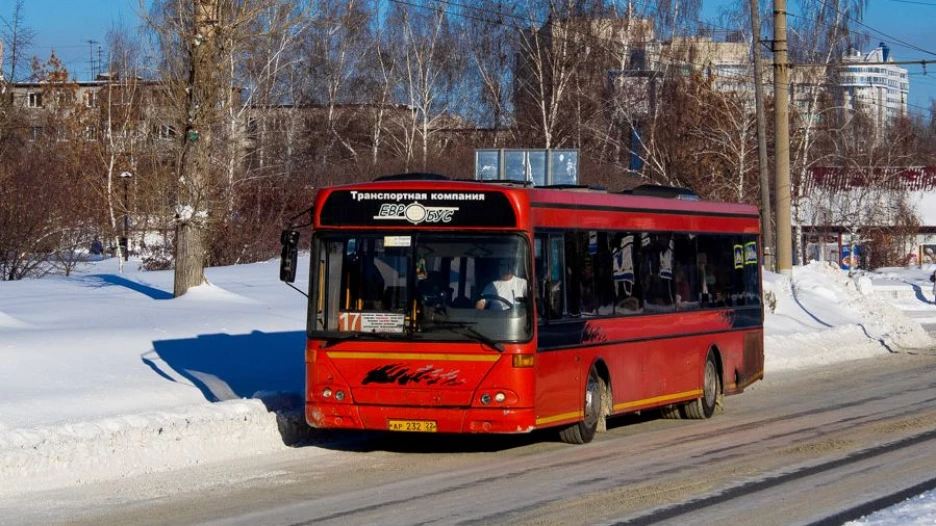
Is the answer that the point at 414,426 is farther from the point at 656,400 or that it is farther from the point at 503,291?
the point at 656,400

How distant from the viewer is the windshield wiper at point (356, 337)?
1327cm

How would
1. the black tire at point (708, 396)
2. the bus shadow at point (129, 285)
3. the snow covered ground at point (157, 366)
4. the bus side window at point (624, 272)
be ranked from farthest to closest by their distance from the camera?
the bus shadow at point (129, 285) → the black tire at point (708, 396) → the bus side window at point (624, 272) → the snow covered ground at point (157, 366)

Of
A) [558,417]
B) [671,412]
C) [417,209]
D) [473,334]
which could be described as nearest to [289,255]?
[417,209]

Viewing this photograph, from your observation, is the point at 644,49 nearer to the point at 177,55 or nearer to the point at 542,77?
the point at 542,77

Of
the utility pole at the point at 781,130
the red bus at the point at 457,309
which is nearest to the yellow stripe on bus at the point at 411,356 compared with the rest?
the red bus at the point at 457,309

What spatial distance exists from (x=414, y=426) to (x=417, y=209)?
2.10 meters

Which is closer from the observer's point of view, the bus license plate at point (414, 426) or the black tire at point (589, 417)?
the bus license plate at point (414, 426)

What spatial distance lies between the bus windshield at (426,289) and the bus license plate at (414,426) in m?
0.79

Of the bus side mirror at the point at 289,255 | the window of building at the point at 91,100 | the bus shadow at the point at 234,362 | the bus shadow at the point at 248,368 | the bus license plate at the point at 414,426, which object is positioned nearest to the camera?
the bus license plate at the point at 414,426

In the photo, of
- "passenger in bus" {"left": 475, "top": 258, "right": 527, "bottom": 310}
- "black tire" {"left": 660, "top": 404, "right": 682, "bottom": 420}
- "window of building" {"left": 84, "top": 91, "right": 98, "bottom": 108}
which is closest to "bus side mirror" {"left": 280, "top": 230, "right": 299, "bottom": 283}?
"passenger in bus" {"left": 475, "top": 258, "right": 527, "bottom": 310}

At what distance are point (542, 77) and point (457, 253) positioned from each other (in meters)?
40.2

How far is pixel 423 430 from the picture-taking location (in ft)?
43.1

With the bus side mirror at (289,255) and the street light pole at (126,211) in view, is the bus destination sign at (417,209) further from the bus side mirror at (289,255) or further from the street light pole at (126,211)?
the street light pole at (126,211)

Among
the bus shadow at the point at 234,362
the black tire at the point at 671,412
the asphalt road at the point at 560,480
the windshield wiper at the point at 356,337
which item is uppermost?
the windshield wiper at the point at 356,337
